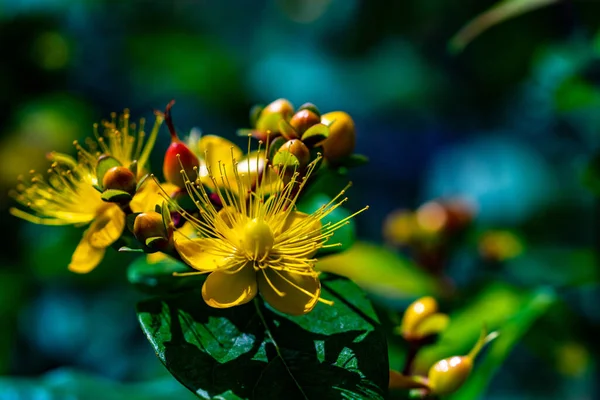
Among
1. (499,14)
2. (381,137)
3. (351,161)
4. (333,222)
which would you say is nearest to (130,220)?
(351,161)

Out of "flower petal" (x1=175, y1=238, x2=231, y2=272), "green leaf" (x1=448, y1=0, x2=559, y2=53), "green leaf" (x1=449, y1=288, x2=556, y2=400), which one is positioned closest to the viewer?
"flower petal" (x1=175, y1=238, x2=231, y2=272)

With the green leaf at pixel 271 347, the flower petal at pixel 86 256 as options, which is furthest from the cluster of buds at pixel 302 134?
the flower petal at pixel 86 256

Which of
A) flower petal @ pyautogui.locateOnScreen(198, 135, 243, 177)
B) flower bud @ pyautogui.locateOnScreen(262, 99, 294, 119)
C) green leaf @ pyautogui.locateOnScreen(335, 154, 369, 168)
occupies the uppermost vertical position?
flower bud @ pyautogui.locateOnScreen(262, 99, 294, 119)

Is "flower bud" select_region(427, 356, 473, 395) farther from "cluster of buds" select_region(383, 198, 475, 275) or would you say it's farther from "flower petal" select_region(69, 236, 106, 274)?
"cluster of buds" select_region(383, 198, 475, 275)

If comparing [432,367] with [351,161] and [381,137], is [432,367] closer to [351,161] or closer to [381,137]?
[351,161]

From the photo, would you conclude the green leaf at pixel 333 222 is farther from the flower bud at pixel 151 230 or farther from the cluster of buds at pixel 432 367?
the flower bud at pixel 151 230

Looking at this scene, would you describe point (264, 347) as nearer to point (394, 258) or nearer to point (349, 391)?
point (349, 391)

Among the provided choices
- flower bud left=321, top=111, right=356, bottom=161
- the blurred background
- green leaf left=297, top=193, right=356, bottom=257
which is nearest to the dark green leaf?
the blurred background

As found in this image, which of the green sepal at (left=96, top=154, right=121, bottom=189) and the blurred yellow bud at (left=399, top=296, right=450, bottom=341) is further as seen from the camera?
the blurred yellow bud at (left=399, top=296, right=450, bottom=341)
